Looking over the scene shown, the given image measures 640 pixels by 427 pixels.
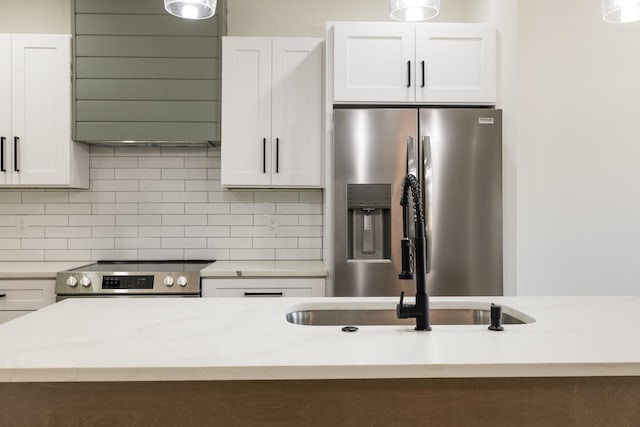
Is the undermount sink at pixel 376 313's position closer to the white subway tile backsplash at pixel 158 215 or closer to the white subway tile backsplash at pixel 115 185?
the white subway tile backsplash at pixel 158 215

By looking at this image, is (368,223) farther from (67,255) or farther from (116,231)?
(67,255)

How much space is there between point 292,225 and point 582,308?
2199 mm

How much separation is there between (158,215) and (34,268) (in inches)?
33.6

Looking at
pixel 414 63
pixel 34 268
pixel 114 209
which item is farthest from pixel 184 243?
pixel 414 63

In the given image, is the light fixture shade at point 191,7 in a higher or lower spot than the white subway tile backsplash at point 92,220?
Result: higher

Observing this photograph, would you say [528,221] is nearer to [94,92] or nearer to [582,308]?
[582,308]

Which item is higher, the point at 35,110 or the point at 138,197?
the point at 35,110

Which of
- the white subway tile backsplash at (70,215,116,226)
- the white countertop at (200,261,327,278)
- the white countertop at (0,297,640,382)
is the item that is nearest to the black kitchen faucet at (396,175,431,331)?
the white countertop at (0,297,640,382)

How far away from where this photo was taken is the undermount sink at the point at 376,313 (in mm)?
1830

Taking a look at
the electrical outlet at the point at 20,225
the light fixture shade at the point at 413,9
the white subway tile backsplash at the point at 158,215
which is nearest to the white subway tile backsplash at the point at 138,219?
the white subway tile backsplash at the point at 158,215

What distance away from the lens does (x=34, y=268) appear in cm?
307

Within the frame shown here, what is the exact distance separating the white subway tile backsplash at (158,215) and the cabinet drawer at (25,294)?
618 mm

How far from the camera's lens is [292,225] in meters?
3.58

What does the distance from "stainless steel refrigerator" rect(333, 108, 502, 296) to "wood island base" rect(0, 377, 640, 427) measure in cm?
157
